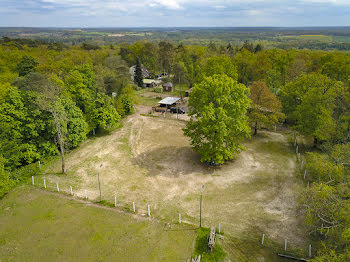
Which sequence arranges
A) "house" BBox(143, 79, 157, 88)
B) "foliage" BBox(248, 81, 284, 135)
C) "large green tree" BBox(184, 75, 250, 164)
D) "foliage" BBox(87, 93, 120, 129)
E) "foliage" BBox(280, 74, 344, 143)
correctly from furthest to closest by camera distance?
"house" BBox(143, 79, 157, 88) → "foliage" BBox(87, 93, 120, 129) → "foliage" BBox(248, 81, 284, 135) → "foliage" BBox(280, 74, 344, 143) → "large green tree" BBox(184, 75, 250, 164)

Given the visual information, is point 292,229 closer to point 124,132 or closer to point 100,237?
point 100,237

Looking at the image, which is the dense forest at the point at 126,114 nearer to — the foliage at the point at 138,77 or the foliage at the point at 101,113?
the foliage at the point at 101,113

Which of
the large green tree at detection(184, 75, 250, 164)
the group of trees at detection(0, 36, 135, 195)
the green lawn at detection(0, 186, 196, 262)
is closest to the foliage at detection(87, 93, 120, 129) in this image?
the group of trees at detection(0, 36, 135, 195)

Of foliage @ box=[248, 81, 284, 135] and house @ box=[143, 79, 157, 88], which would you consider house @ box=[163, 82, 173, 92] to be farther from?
foliage @ box=[248, 81, 284, 135]

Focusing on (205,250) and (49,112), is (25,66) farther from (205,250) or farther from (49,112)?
(205,250)

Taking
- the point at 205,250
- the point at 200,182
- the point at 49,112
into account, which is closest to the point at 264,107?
the point at 200,182

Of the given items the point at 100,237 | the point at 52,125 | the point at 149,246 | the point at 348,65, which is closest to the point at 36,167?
the point at 52,125
